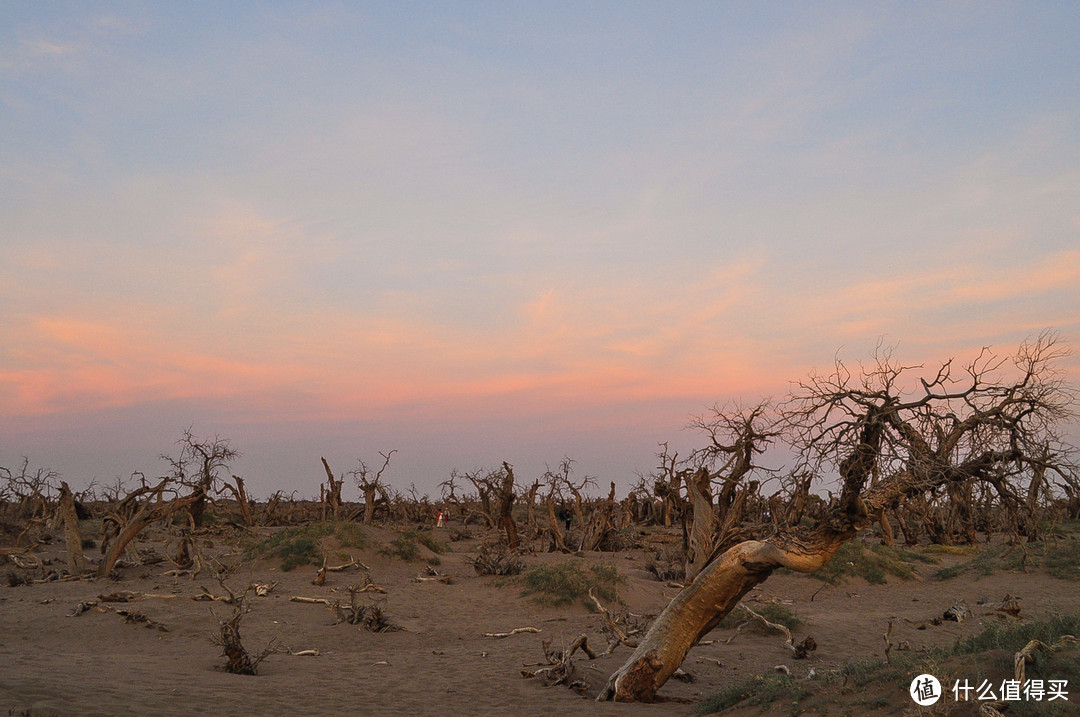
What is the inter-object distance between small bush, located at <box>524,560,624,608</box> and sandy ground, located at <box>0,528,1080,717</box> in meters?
0.39

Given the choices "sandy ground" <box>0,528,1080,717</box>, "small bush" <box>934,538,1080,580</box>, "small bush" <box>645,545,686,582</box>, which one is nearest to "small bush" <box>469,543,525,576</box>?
"sandy ground" <box>0,528,1080,717</box>

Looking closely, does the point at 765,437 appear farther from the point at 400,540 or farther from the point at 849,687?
the point at 400,540

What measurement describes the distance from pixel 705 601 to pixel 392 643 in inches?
321

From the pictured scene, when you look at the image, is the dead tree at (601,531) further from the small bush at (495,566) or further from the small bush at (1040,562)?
the small bush at (1040,562)

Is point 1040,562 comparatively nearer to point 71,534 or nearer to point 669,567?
point 669,567

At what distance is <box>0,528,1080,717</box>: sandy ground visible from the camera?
32.4 ft

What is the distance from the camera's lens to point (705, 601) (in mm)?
9312

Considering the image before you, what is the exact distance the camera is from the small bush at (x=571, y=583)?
1858 cm

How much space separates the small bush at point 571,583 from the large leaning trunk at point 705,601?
840 cm

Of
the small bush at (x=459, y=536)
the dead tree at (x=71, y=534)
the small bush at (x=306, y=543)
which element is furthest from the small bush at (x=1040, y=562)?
the dead tree at (x=71, y=534)

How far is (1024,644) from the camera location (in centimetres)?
713

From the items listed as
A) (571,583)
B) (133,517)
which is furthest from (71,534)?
(571,583)

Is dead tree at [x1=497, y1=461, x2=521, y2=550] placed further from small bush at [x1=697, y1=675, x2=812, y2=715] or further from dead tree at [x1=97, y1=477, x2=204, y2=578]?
small bush at [x1=697, y1=675, x2=812, y2=715]

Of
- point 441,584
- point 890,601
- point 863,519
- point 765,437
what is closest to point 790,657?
point 863,519
